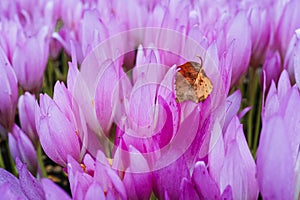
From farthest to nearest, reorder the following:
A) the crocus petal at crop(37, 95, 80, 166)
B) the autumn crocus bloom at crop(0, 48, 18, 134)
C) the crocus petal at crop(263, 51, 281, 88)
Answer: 1. the crocus petal at crop(263, 51, 281, 88)
2. the autumn crocus bloom at crop(0, 48, 18, 134)
3. the crocus petal at crop(37, 95, 80, 166)

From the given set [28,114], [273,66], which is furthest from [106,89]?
[273,66]

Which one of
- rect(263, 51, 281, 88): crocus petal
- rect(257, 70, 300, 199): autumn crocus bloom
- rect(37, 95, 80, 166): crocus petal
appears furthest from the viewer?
rect(263, 51, 281, 88): crocus petal

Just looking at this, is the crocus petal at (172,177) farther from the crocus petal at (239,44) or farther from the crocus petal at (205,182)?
the crocus petal at (239,44)

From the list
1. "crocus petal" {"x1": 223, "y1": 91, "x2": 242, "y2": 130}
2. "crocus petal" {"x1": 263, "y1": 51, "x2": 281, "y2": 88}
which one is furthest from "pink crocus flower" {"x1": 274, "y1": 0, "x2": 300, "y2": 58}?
"crocus petal" {"x1": 223, "y1": 91, "x2": 242, "y2": 130}

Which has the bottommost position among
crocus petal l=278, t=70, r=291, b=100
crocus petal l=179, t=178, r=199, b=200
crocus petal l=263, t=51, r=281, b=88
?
crocus petal l=179, t=178, r=199, b=200

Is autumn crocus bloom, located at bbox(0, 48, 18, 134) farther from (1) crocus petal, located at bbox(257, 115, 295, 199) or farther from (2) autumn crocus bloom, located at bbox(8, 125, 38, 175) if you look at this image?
(1) crocus petal, located at bbox(257, 115, 295, 199)

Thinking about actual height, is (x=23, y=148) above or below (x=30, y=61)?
below

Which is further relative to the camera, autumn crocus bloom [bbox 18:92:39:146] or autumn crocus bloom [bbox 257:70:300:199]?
autumn crocus bloom [bbox 18:92:39:146]

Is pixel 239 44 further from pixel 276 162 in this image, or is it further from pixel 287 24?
pixel 276 162

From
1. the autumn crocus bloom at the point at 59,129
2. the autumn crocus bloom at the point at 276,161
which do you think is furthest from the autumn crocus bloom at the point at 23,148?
the autumn crocus bloom at the point at 276,161
